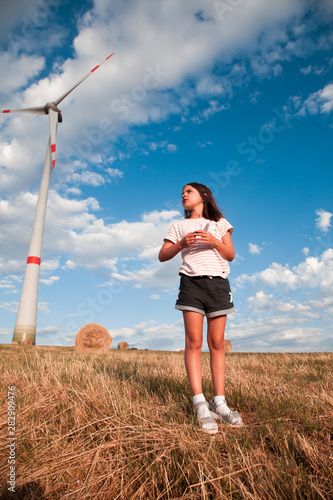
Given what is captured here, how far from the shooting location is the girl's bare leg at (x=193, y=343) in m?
2.79

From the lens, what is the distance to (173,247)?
2.99m

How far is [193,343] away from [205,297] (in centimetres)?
43

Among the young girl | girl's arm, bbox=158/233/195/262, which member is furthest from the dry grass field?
girl's arm, bbox=158/233/195/262

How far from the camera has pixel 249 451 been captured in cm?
188

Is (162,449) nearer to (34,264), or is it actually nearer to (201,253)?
(201,253)

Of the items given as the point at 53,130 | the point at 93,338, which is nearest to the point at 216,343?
the point at 93,338

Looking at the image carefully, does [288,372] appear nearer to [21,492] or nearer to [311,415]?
[311,415]

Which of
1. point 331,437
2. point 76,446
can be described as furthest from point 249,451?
point 76,446

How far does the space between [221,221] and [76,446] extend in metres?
2.43

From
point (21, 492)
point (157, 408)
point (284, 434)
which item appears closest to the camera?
point (21, 492)

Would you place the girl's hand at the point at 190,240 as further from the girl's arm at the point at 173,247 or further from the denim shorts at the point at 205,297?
the denim shorts at the point at 205,297

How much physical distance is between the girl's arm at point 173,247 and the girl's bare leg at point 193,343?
0.59 metres

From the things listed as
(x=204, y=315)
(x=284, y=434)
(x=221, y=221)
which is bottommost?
(x=284, y=434)

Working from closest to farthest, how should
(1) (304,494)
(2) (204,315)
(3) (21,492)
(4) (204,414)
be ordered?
(1) (304,494) → (3) (21,492) → (4) (204,414) → (2) (204,315)
